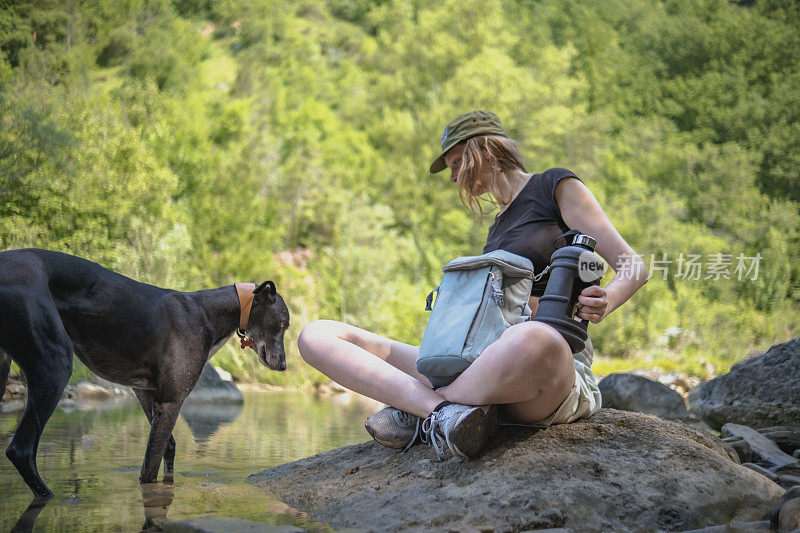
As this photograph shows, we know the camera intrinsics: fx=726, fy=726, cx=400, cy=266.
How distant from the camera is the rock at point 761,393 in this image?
6527 millimetres

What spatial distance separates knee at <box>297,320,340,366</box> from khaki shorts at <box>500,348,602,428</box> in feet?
3.52

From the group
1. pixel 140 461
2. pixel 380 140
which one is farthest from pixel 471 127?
pixel 380 140

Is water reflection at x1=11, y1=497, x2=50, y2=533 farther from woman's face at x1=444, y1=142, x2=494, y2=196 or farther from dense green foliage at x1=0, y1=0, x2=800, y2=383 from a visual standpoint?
dense green foliage at x1=0, y1=0, x2=800, y2=383

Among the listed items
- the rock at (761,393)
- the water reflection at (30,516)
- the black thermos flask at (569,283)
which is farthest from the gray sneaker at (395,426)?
the rock at (761,393)

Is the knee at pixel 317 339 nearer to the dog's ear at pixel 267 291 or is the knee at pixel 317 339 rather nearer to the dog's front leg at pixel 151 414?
the dog's ear at pixel 267 291

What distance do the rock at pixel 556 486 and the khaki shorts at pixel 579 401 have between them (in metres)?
0.05

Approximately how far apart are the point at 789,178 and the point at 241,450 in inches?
1336

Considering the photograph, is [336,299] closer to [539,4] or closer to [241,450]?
[241,450]

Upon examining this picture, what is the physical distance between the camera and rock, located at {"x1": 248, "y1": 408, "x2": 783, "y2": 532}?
2.97 metres

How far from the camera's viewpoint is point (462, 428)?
3205mm

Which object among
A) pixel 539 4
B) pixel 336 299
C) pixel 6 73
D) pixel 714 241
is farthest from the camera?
pixel 539 4

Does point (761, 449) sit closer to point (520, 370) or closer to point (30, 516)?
point (520, 370)

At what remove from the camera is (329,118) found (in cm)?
3450

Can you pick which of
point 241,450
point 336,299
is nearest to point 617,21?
point 336,299
